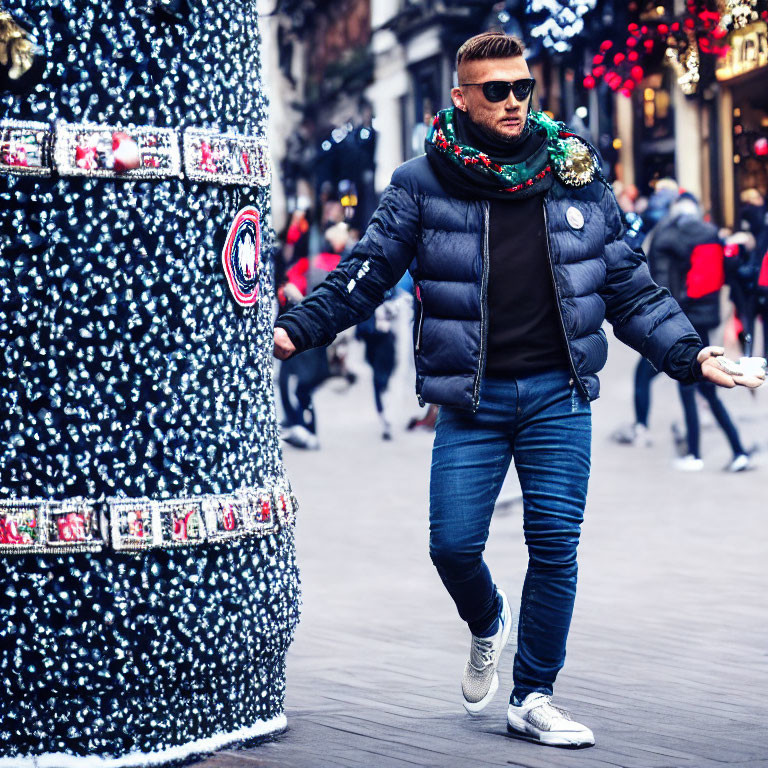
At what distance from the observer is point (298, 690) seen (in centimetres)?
496

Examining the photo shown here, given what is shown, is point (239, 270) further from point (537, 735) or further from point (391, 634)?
point (391, 634)

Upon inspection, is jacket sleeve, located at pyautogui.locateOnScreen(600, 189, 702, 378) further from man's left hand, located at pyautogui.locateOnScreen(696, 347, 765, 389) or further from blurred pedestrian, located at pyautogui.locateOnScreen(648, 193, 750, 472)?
blurred pedestrian, located at pyautogui.locateOnScreen(648, 193, 750, 472)

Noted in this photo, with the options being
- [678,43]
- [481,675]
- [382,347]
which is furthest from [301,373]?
[481,675]

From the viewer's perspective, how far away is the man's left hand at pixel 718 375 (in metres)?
4.15

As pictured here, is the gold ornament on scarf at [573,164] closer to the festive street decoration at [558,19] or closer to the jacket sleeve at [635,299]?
the jacket sleeve at [635,299]

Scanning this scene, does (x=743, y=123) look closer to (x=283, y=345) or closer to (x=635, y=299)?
(x=635, y=299)

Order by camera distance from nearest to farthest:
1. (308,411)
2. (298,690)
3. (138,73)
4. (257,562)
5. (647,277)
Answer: (138,73)
(257,562)
(647,277)
(298,690)
(308,411)

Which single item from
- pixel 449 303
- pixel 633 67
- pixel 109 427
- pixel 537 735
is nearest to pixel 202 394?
pixel 109 427

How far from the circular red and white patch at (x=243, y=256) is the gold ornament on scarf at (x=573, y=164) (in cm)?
84

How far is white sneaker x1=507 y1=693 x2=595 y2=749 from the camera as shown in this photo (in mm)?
4137

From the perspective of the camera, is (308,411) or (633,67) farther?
(308,411)

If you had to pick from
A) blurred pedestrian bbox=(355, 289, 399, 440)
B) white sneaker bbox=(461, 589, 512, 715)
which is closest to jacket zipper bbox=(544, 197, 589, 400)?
white sneaker bbox=(461, 589, 512, 715)

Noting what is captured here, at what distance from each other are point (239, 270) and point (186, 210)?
0.76ft

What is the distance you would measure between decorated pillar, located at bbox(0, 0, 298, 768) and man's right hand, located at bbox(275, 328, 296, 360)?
0.65 feet
